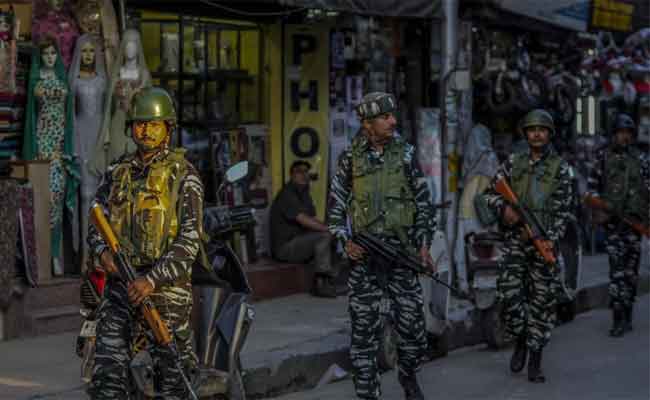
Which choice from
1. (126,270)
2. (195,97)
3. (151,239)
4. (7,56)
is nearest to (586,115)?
(195,97)

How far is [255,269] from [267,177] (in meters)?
1.38

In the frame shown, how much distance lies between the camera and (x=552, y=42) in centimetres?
1911

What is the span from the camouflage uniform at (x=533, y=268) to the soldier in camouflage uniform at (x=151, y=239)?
12.8 feet

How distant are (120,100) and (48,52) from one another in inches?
27.5

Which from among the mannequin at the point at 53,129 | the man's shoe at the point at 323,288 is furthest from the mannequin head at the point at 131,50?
the man's shoe at the point at 323,288

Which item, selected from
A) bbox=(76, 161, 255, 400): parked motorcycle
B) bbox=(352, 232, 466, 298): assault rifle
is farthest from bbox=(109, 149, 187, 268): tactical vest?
bbox=(352, 232, 466, 298): assault rifle

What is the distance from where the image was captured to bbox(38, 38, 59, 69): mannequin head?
37.7 ft

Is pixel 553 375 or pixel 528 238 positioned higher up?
pixel 528 238

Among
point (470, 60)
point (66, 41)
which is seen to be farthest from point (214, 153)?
point (470, 60)

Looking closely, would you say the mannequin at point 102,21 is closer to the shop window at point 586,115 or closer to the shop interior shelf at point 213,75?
the shop interior shelf at point 213,75

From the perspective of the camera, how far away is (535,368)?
33.6 feet

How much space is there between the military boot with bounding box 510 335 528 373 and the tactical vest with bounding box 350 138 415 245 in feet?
7.07

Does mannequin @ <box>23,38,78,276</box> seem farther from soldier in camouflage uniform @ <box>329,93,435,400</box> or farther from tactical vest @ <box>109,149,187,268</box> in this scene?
tactical vest @ <box>109,149,187,268</box>

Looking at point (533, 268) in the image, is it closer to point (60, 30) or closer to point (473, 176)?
point (60, 30)
